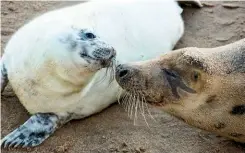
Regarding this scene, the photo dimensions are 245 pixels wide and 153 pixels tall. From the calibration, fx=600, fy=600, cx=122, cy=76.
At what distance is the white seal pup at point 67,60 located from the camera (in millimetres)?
3898

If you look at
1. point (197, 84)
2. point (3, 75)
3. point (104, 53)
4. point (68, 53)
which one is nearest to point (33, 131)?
point (3, 75)

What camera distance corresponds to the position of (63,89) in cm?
406

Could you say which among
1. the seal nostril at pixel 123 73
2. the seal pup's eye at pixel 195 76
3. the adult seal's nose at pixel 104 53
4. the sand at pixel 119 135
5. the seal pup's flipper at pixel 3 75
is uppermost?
the adult seal's nose at pixel 104 53

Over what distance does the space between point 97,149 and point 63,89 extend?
465 mm

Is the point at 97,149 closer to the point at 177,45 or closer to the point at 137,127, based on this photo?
the point at 137,127

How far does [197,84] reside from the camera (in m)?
3.60

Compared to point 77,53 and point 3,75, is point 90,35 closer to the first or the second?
point 77,53

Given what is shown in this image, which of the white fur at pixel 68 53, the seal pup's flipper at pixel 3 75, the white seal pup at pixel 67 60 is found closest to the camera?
the white seal pup at pixel 67 60

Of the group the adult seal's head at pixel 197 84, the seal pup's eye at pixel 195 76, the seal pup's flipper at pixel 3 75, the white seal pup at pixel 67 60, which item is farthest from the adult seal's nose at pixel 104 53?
the seal pup's flipper at pixel 3 75

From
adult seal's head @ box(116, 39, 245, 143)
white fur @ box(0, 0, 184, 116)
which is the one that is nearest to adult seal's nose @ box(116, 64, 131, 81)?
adult seal's head @ box(116, 39, 245, 143)

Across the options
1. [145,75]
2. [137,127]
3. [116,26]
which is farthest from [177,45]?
[145,75]

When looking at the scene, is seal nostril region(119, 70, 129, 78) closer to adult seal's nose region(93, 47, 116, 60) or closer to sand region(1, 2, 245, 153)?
adult seal's nose region(93, 47, 116, 60)

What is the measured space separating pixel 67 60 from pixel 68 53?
0.15 feet

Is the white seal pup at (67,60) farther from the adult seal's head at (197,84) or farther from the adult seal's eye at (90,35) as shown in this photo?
the adult seal's head at (197,84)
